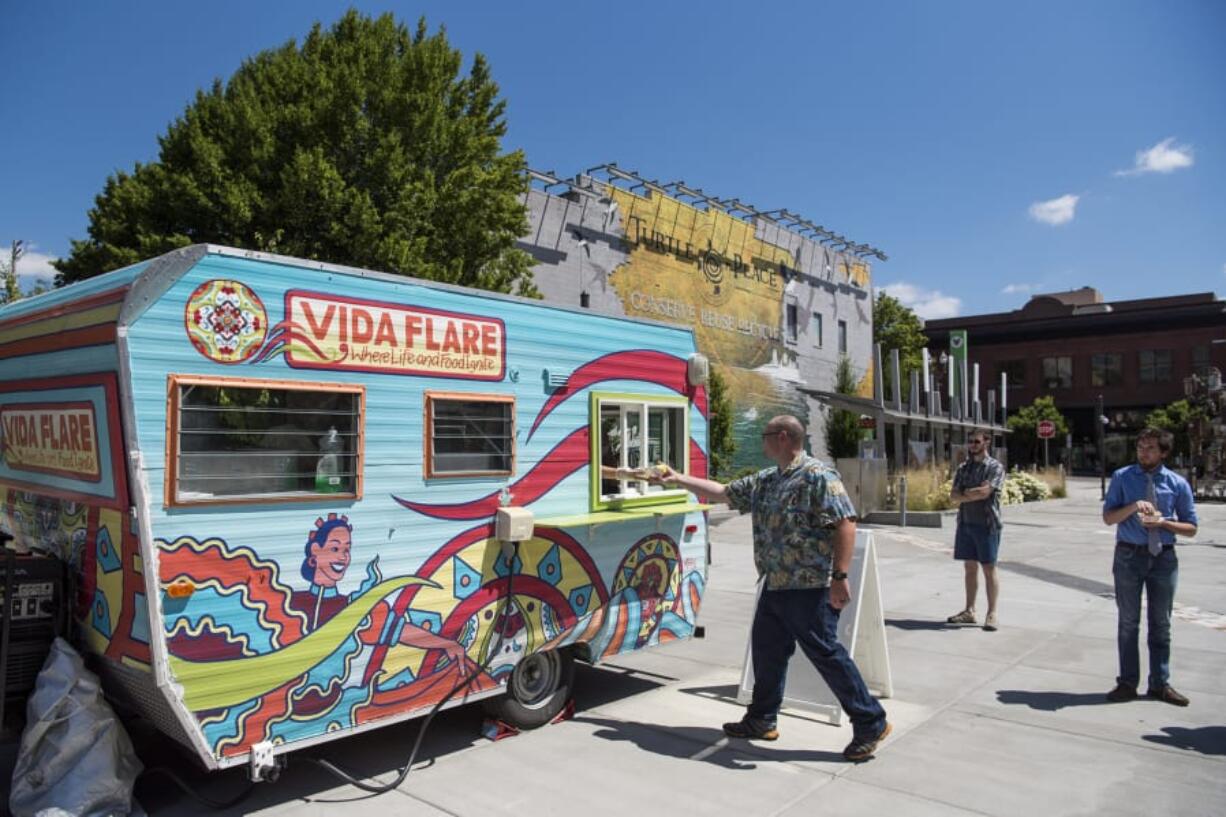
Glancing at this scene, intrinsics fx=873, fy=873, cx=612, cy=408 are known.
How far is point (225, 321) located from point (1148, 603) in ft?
19.7

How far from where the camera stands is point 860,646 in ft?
20.7

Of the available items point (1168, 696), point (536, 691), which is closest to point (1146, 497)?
point (1168, 696)

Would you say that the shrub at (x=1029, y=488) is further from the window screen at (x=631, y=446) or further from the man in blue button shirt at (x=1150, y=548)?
the window screen at (x=631, y=446)

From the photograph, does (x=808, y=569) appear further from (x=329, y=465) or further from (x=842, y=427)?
(x=842, y=427)

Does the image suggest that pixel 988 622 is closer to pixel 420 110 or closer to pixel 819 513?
pixel 819 513

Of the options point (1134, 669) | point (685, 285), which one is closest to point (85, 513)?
point (1134, 669)

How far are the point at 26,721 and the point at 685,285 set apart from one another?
24210mm

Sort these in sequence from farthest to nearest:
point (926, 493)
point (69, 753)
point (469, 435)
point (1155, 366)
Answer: point (1155, 366)
point (926, 493)
point (469, 435)
point (69, 753)

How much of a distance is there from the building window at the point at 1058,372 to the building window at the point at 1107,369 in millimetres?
1276

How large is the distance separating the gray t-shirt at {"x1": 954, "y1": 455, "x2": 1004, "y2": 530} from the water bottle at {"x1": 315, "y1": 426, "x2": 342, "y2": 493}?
5765mm

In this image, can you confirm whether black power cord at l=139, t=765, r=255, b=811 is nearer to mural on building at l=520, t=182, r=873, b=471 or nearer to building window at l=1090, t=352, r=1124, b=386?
mural on building at l=520, t=182, r=873, b=471

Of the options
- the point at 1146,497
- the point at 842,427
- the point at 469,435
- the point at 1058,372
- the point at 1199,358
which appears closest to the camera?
the point at 469,435

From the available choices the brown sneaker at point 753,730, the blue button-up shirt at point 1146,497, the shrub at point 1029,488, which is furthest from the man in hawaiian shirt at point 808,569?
the shrub at point 1029,488

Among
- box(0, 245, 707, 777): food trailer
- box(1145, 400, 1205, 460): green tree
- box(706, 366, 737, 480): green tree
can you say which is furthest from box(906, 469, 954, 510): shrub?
box(1145, 400, 1205, 460): green tree
